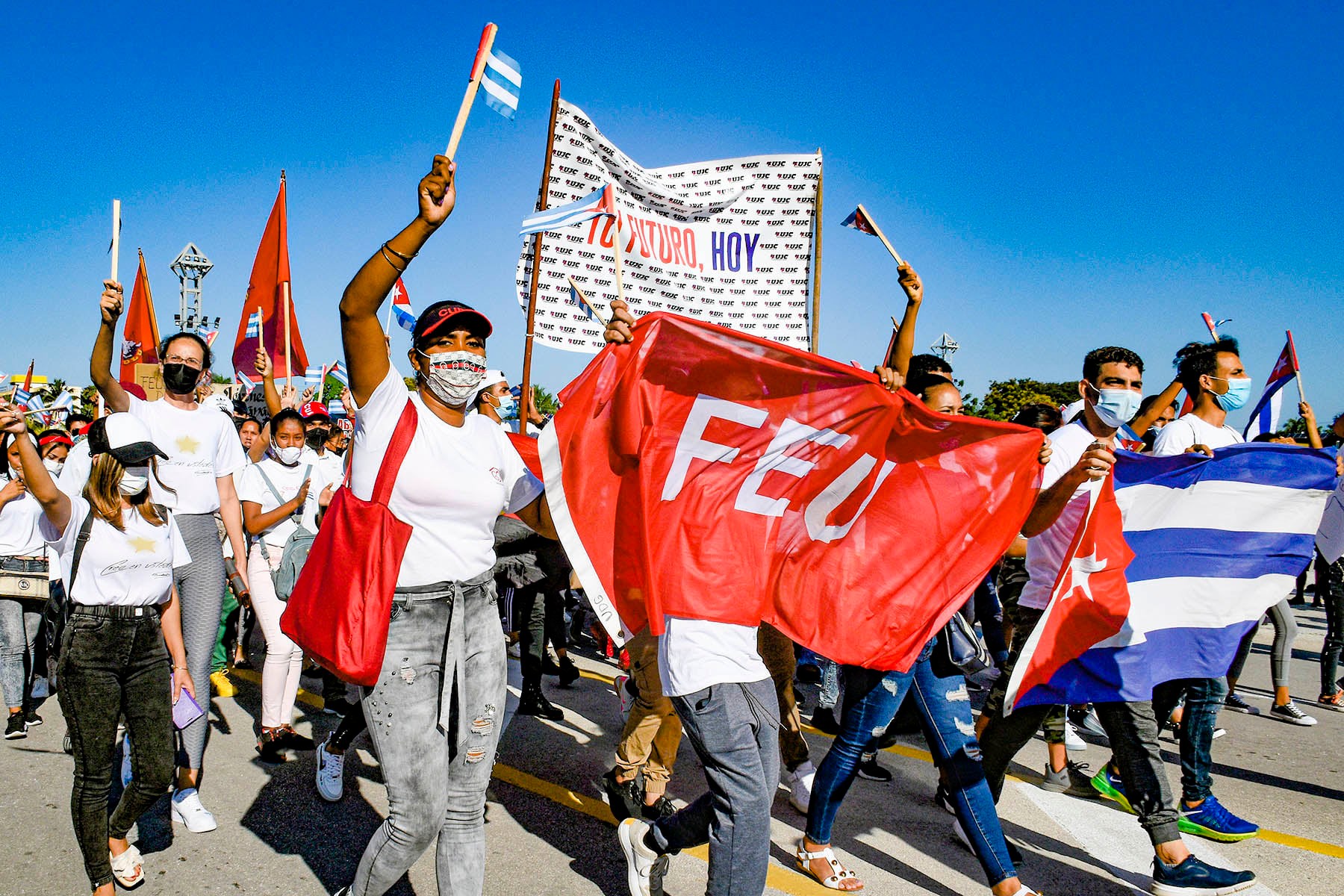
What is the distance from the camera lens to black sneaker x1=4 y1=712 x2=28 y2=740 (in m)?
5.59

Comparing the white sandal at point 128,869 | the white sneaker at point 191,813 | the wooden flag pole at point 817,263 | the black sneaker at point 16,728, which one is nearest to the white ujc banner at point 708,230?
the wooden flag pole at point 817,263

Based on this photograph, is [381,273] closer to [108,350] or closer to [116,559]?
[116,559]

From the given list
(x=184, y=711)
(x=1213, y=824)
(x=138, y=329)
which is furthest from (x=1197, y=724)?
(x=138, y=329)

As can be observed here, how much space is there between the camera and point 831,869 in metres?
3.68

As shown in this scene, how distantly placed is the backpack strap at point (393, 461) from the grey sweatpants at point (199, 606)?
2.17 metres

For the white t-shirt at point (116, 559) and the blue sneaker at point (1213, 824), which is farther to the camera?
the blue sneaker at point (1213, 824)

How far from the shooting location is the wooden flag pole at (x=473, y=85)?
2770mm

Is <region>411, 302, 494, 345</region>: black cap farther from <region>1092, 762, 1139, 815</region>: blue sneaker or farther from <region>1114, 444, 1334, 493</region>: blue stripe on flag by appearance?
<region>1092, 762, 1139, 815</region>: blue sneaker

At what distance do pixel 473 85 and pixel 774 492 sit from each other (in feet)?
5.74

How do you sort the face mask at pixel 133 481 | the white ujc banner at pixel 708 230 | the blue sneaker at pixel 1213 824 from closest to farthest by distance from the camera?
the face mask at pixel 133 481
the blue sneaker at pixel 1213 824
the white ujc banner at pixel 708 230

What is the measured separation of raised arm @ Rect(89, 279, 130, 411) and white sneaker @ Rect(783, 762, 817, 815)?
3822 mm

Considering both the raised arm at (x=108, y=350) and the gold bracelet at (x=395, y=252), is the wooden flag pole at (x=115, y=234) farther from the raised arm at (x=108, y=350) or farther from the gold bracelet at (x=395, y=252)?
the gold bracelet at (x=395, y=252)

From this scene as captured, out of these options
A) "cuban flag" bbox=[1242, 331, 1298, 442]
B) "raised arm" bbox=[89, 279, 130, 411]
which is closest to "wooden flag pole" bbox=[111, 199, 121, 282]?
"raised arm" bbox=[89, 279, 130, 411]

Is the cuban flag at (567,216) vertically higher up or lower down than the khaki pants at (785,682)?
higher up
